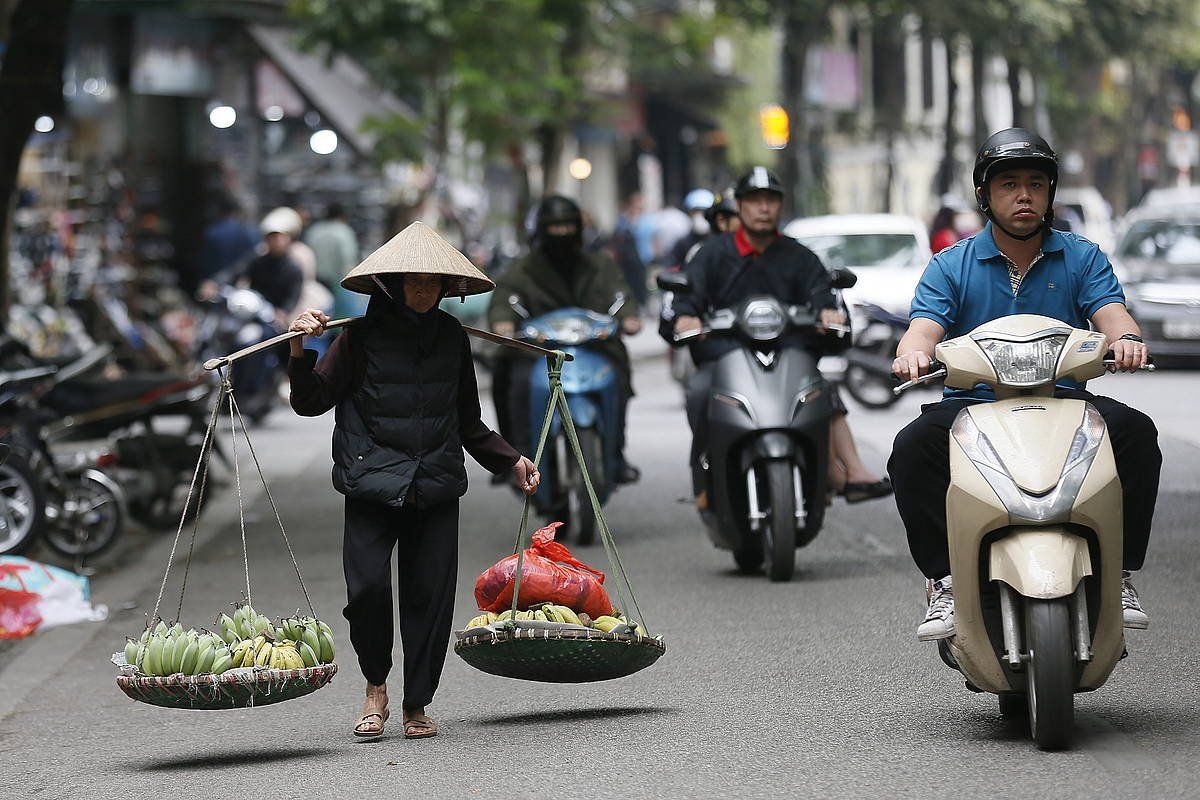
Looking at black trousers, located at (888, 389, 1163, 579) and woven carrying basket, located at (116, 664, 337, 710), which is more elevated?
black trousers, located at (888, 389, 1163, 579)

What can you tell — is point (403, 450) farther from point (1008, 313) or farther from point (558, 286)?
point (558, 286)

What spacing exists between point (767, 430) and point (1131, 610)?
149 inches

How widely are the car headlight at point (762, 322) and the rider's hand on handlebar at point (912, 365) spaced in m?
3.63

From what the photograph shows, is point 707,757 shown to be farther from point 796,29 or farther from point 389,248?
point 796,29

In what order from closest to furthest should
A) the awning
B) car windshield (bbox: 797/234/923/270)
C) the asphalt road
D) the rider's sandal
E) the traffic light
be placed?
the asphalt road, the rider's sandal, car windshield (bbox: 797/234/923/270), the awning, the traffic light

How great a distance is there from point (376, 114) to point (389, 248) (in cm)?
2297

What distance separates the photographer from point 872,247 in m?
21.7

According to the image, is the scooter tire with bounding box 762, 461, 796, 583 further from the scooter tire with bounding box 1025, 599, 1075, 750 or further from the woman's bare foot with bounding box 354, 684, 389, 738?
the scooter tire with bounding box 1025, 599, 1075, 750

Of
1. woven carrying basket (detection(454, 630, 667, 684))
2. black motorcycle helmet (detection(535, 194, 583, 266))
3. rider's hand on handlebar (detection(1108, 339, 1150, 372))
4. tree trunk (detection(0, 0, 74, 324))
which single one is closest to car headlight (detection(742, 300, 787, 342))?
black motorcycle helmet (detection(535, 194, 583, 266))

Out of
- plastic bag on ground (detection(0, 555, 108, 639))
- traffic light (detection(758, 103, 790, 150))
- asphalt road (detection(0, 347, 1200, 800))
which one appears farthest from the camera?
traffic light (detection(758, 103, 790, 150))

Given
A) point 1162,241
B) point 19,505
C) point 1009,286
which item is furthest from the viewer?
point 1162,241

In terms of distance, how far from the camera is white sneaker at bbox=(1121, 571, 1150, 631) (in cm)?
611

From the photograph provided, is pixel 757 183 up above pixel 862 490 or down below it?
above

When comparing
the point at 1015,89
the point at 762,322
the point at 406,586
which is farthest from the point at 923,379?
the point at 1015,89
